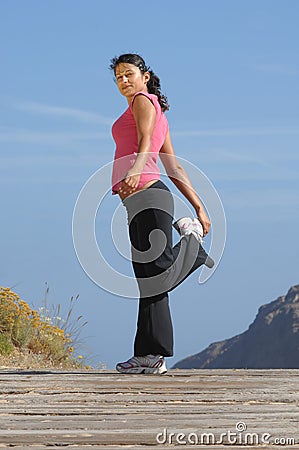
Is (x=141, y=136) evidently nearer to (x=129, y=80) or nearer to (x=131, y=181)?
(x=131, y=181)

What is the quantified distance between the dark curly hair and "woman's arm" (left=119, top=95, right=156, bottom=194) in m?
0.33

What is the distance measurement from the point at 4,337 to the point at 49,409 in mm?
4737

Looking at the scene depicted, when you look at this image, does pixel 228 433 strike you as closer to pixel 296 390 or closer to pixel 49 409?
pixel 49 409

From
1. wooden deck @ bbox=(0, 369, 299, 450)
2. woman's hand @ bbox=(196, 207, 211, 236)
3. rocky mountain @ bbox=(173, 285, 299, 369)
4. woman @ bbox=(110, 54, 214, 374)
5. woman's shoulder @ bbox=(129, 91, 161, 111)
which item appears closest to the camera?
wooden deck @ bbox=(0, 369, 299, 450)

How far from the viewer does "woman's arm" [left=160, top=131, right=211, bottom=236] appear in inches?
239

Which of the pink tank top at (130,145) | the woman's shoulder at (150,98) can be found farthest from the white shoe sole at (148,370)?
the woman's shoulder at (150,98)

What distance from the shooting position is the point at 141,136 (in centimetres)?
564

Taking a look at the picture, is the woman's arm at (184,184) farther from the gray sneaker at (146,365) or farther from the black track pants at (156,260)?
the gray sneaker at (146,365)

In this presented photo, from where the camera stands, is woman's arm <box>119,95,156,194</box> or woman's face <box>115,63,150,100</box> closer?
woman's arm <box>119,95,156,194</box>

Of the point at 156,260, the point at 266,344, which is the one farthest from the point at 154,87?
the point at 266,344

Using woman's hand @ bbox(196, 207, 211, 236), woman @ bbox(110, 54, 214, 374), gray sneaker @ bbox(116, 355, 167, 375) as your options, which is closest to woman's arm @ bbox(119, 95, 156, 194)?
woman @ bbox(110, 54, 214, 374)

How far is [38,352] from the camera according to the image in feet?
30.4

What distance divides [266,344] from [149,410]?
4645 centimetres

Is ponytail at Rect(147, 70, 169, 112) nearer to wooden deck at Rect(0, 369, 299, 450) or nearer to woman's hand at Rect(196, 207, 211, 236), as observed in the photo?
woman's hand at Rect(196, 207, 211, 236)
